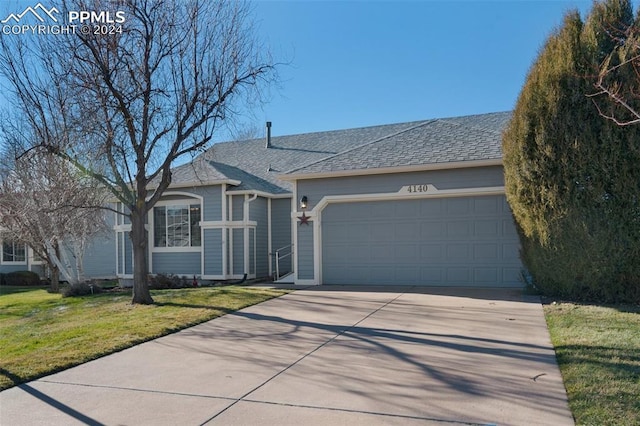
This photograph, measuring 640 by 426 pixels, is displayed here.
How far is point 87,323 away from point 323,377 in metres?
5.68

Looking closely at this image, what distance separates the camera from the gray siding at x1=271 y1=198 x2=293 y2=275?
55.4ft

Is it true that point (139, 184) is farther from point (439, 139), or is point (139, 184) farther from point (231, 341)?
point (439, 139)

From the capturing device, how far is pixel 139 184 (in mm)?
11172

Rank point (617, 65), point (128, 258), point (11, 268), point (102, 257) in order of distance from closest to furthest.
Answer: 1. point (617, 65)
2. point (128, 258)
3. point (102, 257)
4. point (11, 268)

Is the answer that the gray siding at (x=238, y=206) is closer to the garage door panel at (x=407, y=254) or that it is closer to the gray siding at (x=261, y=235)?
the gray siding at (x=261, y=235)

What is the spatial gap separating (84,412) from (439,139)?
1132cm

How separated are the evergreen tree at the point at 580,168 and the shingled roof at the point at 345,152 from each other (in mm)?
2178

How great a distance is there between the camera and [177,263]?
54.6ft

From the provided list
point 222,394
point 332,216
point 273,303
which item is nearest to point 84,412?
point 222,394

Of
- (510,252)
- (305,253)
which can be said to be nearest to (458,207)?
(510,252)

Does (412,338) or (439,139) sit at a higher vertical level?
(439,139)

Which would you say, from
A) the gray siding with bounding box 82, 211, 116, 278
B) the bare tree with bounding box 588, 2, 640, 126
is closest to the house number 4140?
the bare tree with bounding box 588, 2, 640, 126

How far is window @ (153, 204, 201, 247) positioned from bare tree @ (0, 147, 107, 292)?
1.96 metres

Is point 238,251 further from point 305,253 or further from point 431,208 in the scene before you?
point 431,208
